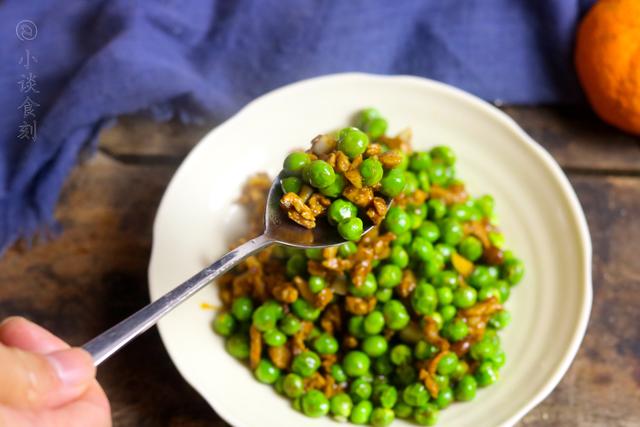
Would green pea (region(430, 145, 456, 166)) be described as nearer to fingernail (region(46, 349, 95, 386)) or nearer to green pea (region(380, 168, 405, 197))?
green pea (region(380, 168, 405, 197))

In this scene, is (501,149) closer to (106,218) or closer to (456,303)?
(456,303)

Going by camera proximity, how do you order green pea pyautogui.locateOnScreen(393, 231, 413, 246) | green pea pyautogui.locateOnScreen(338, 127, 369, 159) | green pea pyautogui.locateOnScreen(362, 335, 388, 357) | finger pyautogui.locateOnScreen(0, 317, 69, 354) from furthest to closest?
green pea pyautogui.locateOnScreen(393, 231, 413, 246) < green pea pyautogui.locateOnScreen(362, 335, 388, 357) < green pea pyautogui.locateOnScreen(338, 127, 369, 159) < finger pyautogui.locateOnScreen(0, 317, 69, 354)

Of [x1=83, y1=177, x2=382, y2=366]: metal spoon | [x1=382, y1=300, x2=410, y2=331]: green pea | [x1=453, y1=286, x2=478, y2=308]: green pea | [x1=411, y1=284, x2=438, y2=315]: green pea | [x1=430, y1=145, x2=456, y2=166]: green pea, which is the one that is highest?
[x1=83, y1=177, x2=382, y2=366]: metal spoon

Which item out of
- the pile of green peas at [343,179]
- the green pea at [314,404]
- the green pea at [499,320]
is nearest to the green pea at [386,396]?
the green pea at [314,404]

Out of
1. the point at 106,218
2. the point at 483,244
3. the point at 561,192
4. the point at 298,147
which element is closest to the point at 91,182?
the point at 106,218

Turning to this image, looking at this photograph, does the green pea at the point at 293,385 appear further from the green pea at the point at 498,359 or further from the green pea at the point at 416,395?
the green pea at the point at 498,359

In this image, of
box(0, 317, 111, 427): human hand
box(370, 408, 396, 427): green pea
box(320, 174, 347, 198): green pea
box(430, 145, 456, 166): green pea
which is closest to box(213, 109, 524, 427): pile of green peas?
box(370, 408, 396, 427): green pea

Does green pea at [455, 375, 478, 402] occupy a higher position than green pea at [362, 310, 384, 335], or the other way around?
green pea at [362, 310, 384, 335]
